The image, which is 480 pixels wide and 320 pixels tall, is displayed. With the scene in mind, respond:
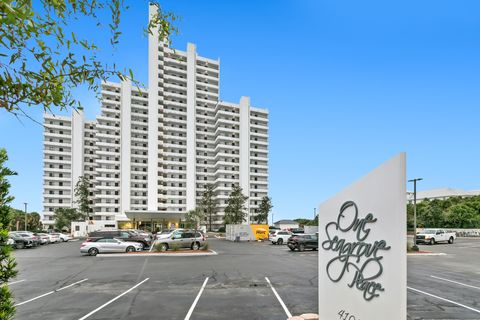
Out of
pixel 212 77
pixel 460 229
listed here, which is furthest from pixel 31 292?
pixel 212 77

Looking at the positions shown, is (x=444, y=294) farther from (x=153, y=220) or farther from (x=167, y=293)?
(x=153, y=220)

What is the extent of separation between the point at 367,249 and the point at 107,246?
28.5 metres

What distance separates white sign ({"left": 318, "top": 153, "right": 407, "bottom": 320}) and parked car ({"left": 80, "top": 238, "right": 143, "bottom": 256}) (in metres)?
27.0

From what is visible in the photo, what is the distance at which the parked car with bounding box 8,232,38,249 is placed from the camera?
40344mm

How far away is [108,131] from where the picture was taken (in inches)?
3794

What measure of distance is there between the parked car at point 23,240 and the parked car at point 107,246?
658 inches

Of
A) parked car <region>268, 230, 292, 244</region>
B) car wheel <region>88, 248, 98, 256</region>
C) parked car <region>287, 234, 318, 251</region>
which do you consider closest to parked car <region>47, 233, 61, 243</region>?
car wheel <region>88, 248, 98, 256</region>

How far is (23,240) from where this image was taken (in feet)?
134

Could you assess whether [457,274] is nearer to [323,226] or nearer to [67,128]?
[323,226]

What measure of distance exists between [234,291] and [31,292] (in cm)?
766

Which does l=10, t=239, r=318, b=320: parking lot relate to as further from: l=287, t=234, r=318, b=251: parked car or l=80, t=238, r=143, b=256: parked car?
l=287, t=234, r=318, b=251: parked car

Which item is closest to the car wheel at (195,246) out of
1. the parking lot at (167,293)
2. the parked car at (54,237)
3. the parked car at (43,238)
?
the parking lot at (167,293)

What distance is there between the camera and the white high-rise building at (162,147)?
9488 cm

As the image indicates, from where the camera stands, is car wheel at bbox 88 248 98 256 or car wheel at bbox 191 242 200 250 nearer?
car wheel at bbox 88 248 98 256
